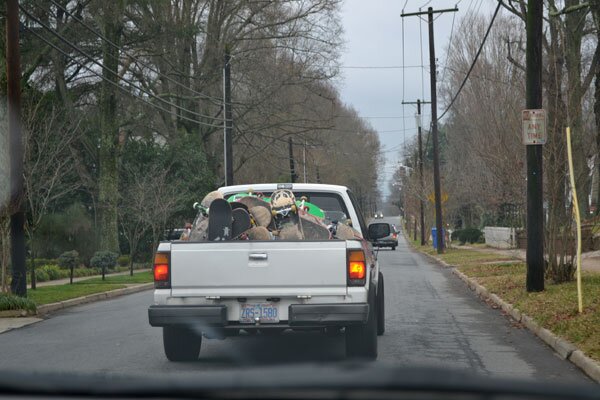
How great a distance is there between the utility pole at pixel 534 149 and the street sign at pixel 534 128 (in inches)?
11.8

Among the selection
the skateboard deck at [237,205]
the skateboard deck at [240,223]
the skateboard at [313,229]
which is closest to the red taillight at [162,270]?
the skateboard deck at [240,223]

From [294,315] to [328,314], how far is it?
1.06ft

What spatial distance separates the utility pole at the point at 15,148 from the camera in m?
16.5

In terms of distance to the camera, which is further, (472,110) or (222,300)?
(472,110)

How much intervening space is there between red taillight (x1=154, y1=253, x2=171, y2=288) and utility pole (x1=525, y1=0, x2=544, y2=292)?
9104mm

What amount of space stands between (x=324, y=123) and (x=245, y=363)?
31793mm

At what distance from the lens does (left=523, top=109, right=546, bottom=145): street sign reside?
15.8 metres

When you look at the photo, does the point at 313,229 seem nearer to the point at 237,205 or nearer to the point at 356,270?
the point at 237,205

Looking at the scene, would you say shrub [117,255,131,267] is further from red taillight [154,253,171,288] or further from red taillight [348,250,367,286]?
red taillight [348,250,367,286]

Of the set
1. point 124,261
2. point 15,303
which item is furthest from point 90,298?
point 124,261

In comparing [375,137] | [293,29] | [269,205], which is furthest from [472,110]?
[375,137]

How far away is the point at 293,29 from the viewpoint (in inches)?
1601

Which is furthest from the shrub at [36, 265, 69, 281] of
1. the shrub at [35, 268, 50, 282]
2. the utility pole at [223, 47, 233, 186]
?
the utility pole at [223, 47, 233, 186]

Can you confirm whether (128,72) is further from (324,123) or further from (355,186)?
(355,186)
